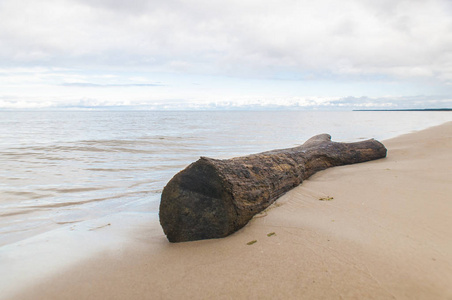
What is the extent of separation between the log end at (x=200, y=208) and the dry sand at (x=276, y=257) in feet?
0.46

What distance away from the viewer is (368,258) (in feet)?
7.30

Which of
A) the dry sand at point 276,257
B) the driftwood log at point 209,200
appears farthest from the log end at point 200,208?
the dry sand at point 276,257

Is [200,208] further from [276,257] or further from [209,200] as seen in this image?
[276,257]

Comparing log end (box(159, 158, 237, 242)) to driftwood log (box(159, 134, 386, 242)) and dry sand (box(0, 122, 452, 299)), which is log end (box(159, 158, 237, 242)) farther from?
dry sand (box(0, 122, 452, 299))

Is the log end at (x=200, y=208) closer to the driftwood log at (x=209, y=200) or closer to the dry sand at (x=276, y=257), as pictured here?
the driftwood log at (x=209, y=200)

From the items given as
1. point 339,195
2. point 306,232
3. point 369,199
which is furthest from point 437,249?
point 339,195

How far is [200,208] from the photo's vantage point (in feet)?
9.77

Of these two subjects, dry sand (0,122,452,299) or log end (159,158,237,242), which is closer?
dry sand (0,122,452,299)

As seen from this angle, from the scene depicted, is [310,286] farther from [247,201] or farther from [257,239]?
[247,201]

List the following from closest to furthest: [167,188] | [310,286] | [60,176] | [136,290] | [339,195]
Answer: [310,286] < [136,290] < [167,188] < [339,195] < [60,176]

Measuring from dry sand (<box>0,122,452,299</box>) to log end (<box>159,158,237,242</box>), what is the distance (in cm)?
14

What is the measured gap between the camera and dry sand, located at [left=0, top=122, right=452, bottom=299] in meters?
1.98

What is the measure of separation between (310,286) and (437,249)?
3.93ft

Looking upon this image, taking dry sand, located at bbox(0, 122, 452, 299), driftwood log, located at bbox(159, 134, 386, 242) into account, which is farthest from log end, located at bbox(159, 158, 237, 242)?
dry sand, located at bbox(0, 122, 452, 299)
